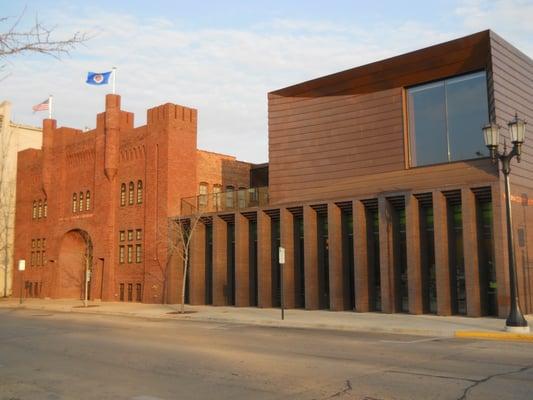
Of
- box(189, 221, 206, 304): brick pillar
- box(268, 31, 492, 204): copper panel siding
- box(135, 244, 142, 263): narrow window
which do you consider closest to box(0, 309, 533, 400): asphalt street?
box(268, 31, 492, 204): copper panel siding

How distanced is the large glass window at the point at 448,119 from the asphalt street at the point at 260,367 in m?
9.94

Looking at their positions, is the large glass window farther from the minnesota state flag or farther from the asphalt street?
the minnesota state flag

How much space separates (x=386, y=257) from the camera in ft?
81.3

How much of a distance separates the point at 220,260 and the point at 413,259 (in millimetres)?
12055

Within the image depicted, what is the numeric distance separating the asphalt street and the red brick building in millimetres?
18211

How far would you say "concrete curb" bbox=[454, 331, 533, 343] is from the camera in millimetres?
15859

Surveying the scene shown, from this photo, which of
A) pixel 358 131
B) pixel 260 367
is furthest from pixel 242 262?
pixel 260 367

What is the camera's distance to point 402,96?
26078 mm

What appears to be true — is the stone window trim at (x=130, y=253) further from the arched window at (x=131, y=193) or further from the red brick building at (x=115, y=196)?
the arched window at (x=131, y=193)

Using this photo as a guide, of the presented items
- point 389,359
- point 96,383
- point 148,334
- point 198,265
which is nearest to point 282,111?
point 198,265

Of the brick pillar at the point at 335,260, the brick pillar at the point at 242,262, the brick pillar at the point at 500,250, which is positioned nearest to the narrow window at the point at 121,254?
Result: the brick pillar at the point at 242,262

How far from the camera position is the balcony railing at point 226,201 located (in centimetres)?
3156

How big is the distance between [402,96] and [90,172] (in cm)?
2389

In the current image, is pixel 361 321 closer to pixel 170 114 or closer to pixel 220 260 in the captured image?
pixel 220 260
